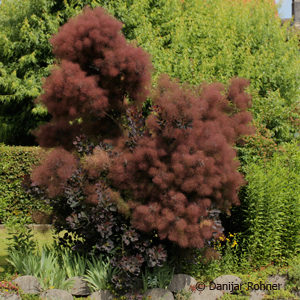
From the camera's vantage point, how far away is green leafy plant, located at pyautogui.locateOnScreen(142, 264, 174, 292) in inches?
213

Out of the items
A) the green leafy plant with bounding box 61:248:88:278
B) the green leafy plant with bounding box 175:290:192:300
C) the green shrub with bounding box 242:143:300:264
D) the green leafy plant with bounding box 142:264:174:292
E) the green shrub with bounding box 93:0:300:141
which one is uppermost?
the green shrub with bounding box 93:0:300:141

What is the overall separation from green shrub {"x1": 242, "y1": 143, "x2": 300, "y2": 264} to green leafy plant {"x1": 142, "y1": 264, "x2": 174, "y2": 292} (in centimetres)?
144

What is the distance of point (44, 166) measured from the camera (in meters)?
5.27

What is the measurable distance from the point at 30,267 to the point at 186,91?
3031 mm

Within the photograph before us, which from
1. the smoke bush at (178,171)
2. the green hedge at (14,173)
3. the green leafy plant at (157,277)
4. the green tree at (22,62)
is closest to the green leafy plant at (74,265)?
the green leafy plant at (157,277)

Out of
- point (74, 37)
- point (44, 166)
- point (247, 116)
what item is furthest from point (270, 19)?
point (44, 166)

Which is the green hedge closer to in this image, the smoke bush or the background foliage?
the background foliage

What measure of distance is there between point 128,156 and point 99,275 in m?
1.54

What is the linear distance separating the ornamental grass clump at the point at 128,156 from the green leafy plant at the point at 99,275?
0.19 metres

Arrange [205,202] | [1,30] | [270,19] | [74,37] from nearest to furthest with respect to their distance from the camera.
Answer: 1. [205,202]
2. [74,37]
3. [270,19]
4. [1,30]

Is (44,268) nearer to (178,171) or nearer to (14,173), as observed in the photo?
(178,171)

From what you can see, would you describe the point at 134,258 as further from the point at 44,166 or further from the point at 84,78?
the point at 84,78

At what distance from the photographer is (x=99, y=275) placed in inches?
211

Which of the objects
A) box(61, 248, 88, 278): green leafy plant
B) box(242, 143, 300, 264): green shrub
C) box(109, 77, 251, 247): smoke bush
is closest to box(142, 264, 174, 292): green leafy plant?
box(109, 77, 251, 247): smoke bush
